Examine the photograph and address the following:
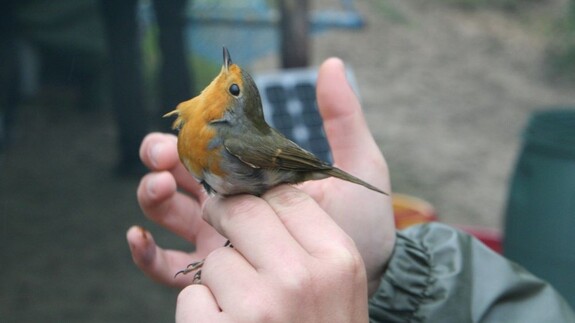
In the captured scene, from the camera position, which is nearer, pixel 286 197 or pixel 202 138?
pixel 286 197

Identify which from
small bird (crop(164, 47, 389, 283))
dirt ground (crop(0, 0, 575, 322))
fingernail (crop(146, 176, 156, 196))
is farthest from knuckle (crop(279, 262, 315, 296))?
dirt ground (crop(0, 0, 575, 322))

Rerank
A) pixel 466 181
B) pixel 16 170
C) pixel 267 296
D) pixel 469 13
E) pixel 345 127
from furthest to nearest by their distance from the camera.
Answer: pixel 469 13, pixel 466 181, pixel 16 170, pixel 345 127, pixel 267 296

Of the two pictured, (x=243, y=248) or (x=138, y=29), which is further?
(x=138, y=29)

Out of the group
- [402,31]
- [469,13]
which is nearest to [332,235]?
[402,31]

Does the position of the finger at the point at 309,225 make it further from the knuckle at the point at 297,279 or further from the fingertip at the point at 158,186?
the fingertip at the point at 158,186

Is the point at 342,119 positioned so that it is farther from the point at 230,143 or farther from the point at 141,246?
the point at 141,246

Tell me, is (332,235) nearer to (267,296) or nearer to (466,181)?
(267,296)

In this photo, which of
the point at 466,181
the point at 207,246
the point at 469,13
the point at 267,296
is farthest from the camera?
the point at 469,13

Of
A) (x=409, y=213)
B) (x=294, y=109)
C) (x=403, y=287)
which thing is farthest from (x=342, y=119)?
(x=294, y=109)
